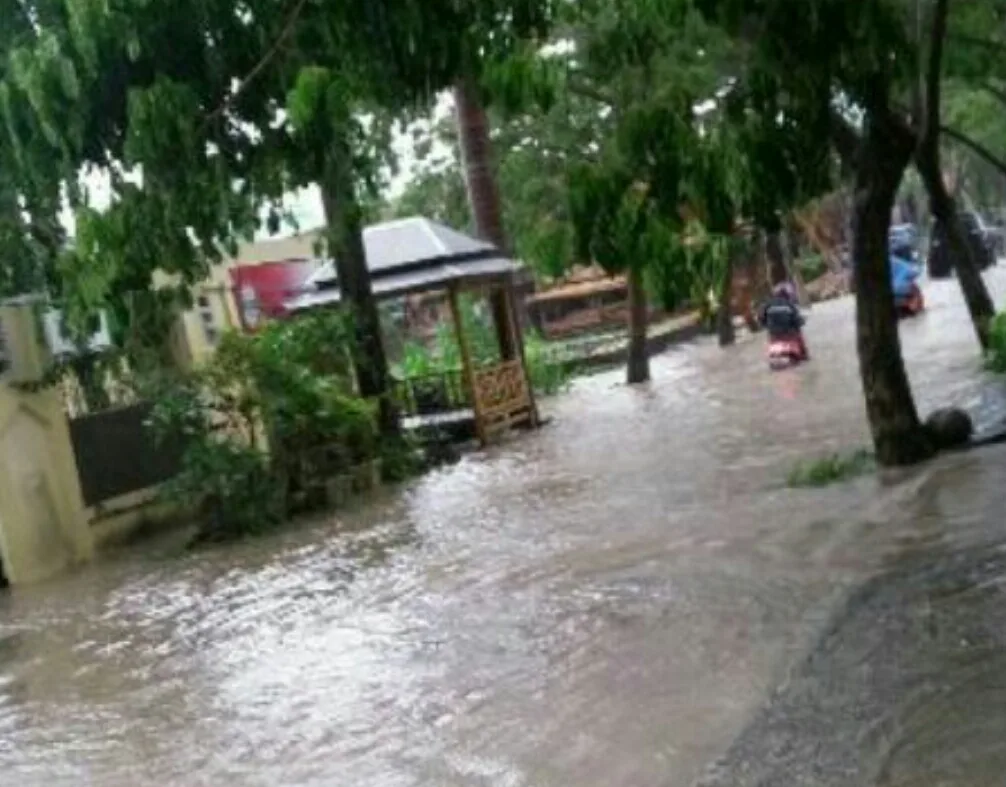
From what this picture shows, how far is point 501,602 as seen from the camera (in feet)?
29.9

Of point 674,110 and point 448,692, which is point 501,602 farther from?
point 674,110

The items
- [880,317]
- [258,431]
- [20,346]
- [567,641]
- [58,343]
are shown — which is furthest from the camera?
[258,431]

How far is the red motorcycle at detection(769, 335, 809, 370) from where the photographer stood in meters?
22.5

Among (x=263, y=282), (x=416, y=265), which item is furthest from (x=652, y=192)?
(x=263, y=282)

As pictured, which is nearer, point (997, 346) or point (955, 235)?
point (955, 235)

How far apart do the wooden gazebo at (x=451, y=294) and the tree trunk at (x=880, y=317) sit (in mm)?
8187

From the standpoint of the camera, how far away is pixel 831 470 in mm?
11406

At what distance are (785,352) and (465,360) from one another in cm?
599

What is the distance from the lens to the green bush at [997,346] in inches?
625

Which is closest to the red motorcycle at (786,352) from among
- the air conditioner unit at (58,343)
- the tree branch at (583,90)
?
the tree branch at (583,90)

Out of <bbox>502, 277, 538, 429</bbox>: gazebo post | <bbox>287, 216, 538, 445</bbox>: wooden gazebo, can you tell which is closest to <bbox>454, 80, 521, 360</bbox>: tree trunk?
<bbox>502, 277, 538, 429</bbox>: gazebo post

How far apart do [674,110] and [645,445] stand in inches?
437

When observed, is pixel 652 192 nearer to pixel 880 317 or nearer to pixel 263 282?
pixel 880 317

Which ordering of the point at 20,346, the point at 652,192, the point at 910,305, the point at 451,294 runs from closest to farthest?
1. the point at 652,192
2. the point at 20,346
3. the point at 451,294
4. the point at 910,305
